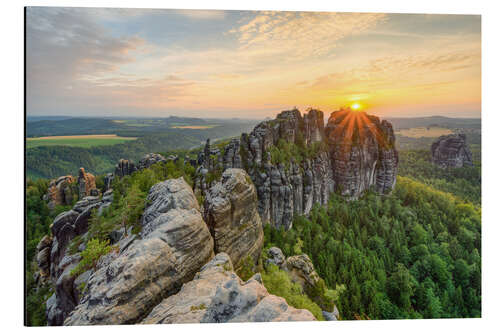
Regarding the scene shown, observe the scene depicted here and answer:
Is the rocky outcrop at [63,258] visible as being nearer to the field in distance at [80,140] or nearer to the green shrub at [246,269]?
the field in distance at [80,140]

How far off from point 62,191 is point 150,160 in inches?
203

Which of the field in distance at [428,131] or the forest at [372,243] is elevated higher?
the field in distance at [428,131]

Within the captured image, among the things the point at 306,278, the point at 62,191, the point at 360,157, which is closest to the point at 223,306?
the point at 306,278

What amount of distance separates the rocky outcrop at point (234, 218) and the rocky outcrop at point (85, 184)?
9981mm

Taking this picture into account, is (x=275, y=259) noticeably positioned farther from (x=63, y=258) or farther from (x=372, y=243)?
(x=372, y=243)

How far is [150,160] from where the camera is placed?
12.8 m

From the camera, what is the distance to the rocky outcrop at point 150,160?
12634 mm

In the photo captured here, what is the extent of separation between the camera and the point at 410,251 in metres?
12.6

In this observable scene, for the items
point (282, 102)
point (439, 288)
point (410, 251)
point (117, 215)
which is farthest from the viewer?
point (410, 251)

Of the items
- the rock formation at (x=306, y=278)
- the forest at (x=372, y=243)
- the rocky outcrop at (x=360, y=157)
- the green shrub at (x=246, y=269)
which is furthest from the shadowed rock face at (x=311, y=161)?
the green shrub at (x=246, y=269)
